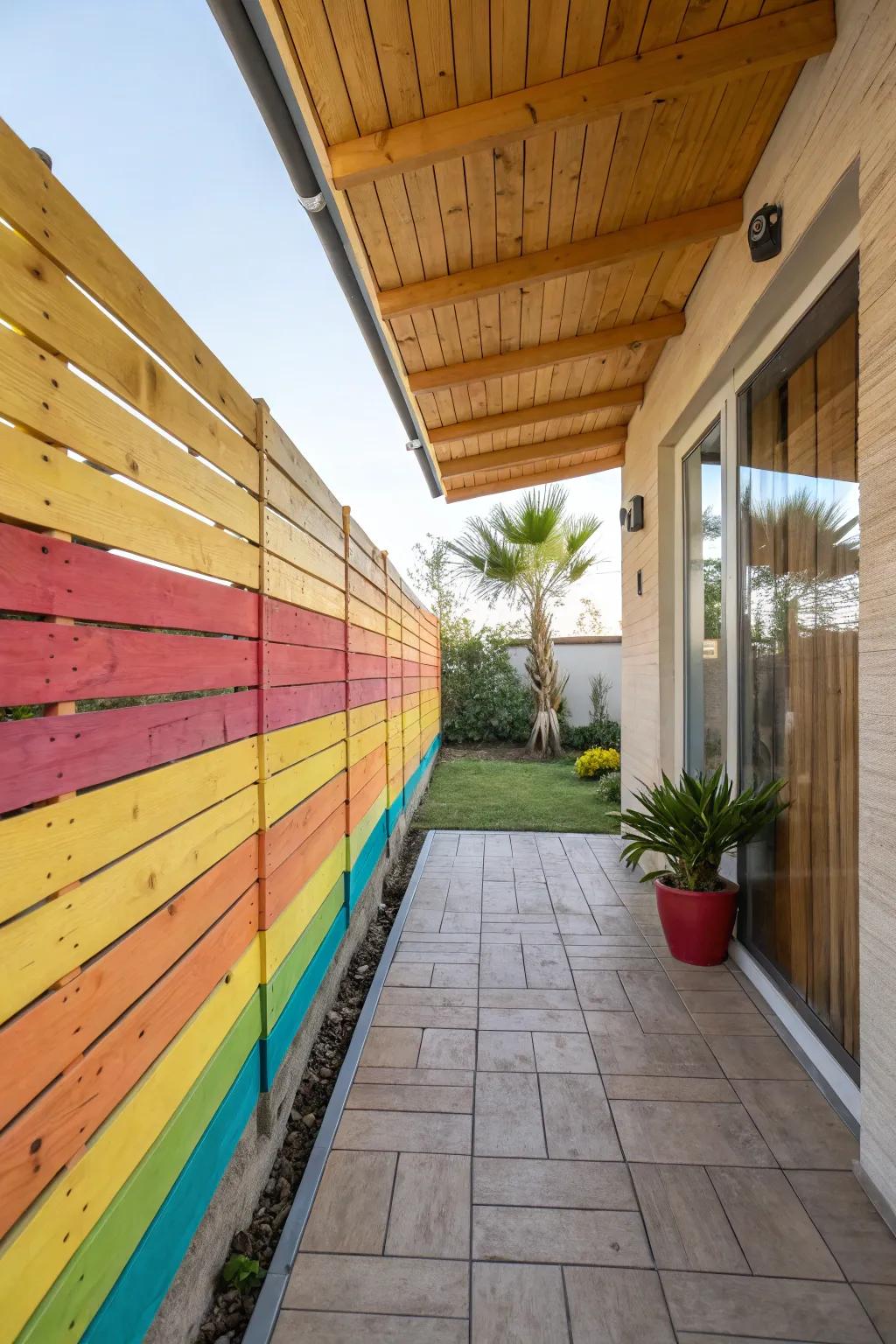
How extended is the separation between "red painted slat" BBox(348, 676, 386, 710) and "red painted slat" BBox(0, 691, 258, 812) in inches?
58.6

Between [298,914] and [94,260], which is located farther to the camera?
[298,914]

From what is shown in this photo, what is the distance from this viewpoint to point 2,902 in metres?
0.72

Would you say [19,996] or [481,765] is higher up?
[19,996]

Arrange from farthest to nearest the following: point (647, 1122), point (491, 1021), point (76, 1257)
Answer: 1. point (491, 1021)
2. point (647, 1122)
3. point (76, 1257)

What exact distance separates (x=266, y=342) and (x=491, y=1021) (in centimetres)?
725

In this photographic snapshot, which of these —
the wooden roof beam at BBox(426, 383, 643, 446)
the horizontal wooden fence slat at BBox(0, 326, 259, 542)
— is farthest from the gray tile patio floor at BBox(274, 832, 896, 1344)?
the wooden roof beam at BBox(426, 383, 643, 446)

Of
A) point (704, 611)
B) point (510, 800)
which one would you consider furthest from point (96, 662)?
point (510, 800)

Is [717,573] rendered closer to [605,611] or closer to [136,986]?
[136,986]

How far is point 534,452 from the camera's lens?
15.3ft

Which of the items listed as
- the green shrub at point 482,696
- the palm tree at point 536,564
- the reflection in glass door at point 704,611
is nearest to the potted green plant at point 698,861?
the reflection in glass door at point 704,611

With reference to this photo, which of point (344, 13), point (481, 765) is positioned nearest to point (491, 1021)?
point (344, 13)

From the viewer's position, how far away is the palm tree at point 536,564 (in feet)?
28.8

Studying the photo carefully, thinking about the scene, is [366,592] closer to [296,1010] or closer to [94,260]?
[296,1010]

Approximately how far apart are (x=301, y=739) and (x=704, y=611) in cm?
211
